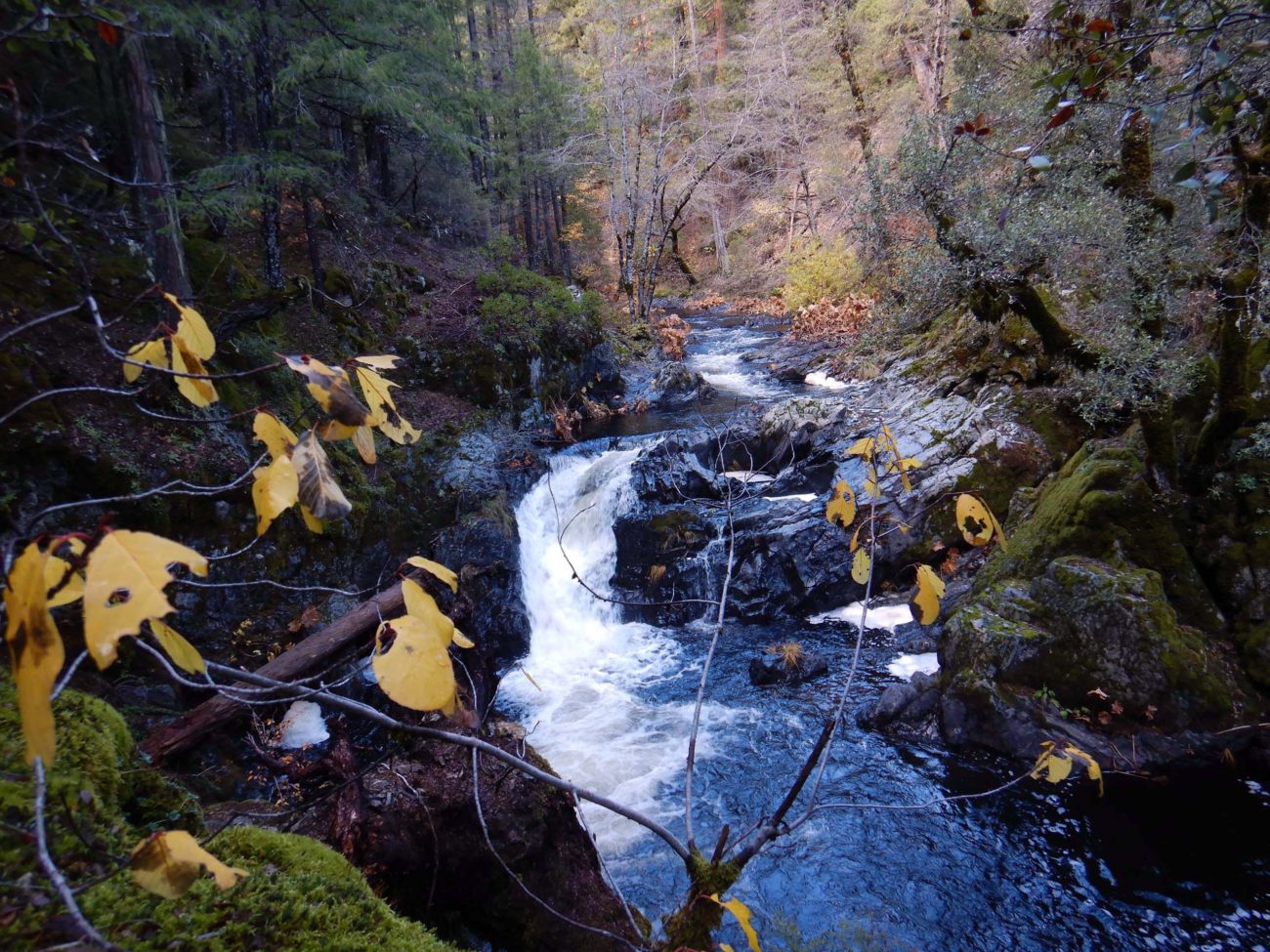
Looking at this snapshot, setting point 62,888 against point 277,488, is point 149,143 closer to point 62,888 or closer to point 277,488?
point 277,488

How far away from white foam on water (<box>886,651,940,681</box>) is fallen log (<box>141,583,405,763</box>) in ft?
16.7

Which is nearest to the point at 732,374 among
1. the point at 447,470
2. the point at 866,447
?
the point at 447,470

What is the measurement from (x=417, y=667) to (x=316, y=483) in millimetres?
315

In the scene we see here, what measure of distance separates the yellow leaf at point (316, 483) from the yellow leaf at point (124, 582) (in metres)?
0.23

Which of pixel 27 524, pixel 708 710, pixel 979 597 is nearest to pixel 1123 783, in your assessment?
pixel 979 597

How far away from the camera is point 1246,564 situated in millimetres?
5203

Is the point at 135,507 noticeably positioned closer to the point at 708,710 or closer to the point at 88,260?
the point at 88,260

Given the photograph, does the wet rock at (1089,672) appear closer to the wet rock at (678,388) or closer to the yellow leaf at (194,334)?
the yellow leaf at (194,334)

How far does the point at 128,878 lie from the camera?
3.76 feet

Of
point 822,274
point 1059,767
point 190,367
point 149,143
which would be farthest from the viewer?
point 822,274

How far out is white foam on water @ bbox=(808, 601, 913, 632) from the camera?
283 inches

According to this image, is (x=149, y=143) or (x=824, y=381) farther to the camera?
(x=824, y=381)

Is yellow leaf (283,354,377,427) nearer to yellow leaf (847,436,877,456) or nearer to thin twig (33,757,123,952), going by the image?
thin twig (33,757,123,952)

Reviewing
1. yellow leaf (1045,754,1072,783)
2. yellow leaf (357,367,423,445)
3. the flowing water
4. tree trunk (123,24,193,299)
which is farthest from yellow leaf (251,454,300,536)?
tree trunk (123,24,193,299)
